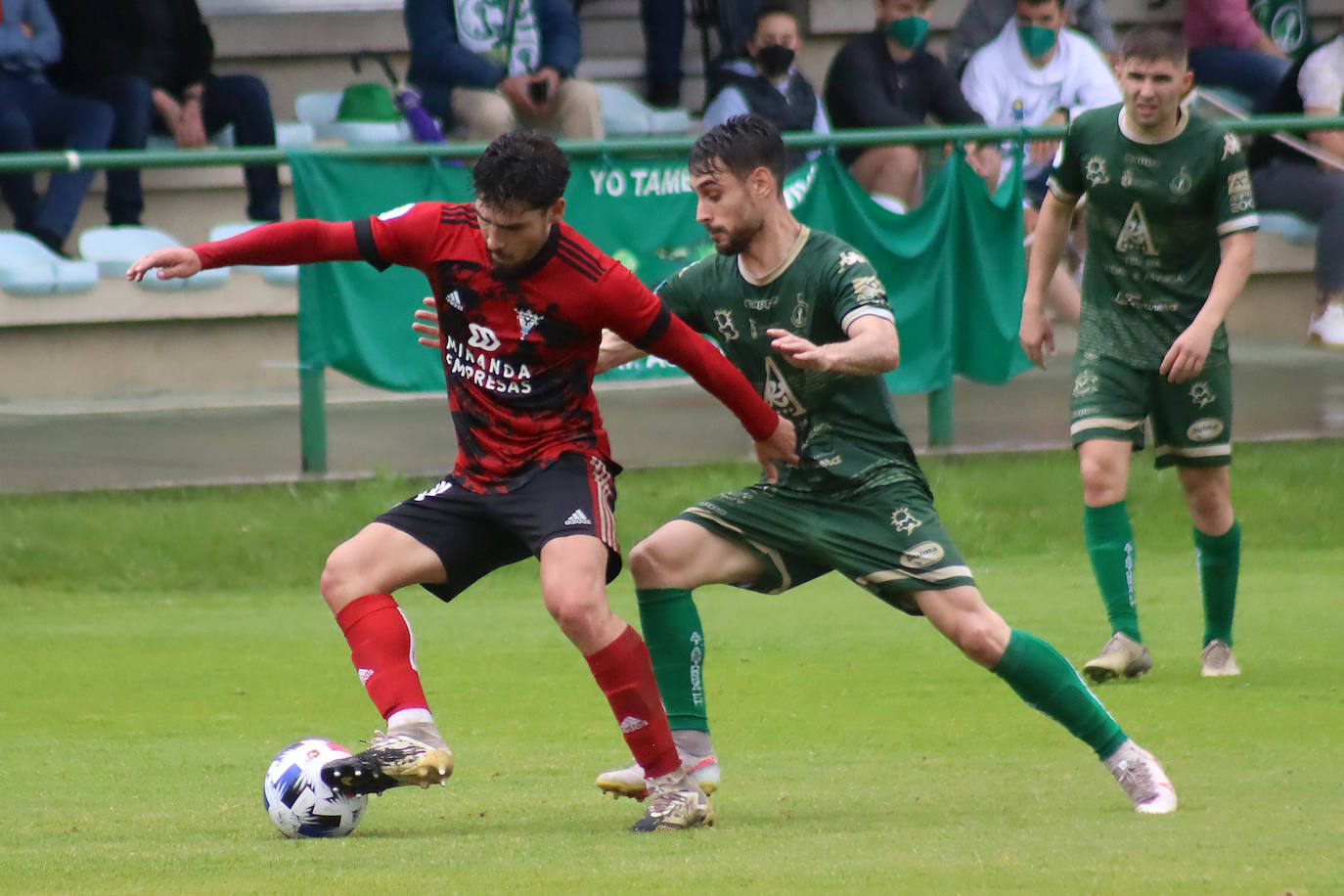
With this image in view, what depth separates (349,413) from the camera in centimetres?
1095

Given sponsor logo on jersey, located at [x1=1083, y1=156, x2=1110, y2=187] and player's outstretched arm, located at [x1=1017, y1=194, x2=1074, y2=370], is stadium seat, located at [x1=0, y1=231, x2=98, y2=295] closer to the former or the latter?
player's outstretched arm, located at [x1=1017, y1=194, x2=1074, y2=370]

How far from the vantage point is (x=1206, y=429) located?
7.16 m

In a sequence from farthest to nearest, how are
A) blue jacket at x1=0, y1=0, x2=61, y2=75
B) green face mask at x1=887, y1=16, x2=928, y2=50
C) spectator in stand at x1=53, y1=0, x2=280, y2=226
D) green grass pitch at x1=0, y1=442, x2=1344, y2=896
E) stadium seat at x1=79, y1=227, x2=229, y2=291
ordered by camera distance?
green face mask at x1=887, y1=16, x2=928, y2=50 → blue jacket at x1=0, y1=0, x2=61, y2=75 → spectator in stand at x1=53, y1=0, x2=280, y2=226 → stadium seat at x1=79, y1=227, x2=229, y2=291 → green grass pitch at x1=0, y1=442, x2=1344, y2=896

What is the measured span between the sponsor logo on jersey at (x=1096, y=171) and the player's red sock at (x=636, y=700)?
9.83 ft

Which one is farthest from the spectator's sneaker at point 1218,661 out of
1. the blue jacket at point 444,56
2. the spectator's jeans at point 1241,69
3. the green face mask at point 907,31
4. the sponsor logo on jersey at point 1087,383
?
the spectator's jeans at point 1241,69

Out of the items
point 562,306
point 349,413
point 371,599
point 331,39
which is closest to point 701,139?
point 562,306

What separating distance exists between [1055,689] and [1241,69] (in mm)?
11625

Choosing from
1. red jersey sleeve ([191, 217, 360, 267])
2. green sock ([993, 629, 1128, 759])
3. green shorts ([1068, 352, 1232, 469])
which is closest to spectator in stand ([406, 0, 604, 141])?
green shorts ([1068, 352, 1232, 469])

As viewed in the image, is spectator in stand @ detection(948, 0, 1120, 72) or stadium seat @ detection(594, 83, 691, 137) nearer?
spectator in stand @ detection(948, 0, 1120, 72)

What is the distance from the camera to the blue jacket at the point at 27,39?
12.6m

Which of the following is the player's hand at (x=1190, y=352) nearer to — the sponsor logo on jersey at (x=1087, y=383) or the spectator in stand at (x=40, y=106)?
the sponsor logo on jersey at (x=1087, y=383)

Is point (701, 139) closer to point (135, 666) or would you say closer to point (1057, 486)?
point (135, 666)

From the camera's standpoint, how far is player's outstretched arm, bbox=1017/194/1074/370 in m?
7.09

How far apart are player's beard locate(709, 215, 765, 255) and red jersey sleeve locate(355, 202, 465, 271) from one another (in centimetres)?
69
